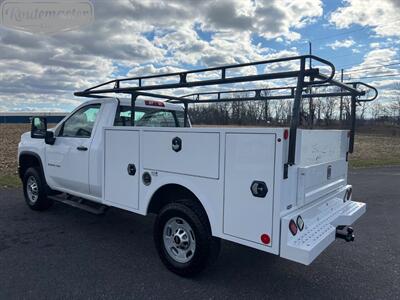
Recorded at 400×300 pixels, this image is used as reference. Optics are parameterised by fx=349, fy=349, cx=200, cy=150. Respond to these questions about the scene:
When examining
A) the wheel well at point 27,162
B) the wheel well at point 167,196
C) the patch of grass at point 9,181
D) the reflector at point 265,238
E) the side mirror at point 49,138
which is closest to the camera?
the reflector at point 265,238

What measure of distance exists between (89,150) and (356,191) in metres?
6.54

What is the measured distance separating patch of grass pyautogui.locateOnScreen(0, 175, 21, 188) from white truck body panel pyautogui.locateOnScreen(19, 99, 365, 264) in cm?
485

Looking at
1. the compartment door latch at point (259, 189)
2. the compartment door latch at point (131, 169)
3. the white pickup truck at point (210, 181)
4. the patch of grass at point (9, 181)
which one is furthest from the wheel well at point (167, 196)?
the patch of grass at point (9, 181)

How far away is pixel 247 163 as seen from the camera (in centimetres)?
315

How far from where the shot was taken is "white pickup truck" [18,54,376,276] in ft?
10.0

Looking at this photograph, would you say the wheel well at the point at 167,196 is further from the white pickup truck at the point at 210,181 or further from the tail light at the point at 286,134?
the tail light at the point at 286,134

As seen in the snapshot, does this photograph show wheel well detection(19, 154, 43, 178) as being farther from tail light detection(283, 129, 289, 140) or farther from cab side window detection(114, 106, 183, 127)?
tail light detection(283, 129, 289, 140)

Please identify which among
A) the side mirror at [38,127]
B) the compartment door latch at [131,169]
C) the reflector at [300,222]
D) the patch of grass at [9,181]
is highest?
the side mirror at [38,127]

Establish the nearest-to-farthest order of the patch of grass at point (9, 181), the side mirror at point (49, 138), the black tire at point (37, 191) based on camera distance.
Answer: the side mirror at point (49, 138) < the black tire at point (37, 191) < the patch of grass at point (9, 181)

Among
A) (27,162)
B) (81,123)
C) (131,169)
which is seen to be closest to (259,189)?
(131,169)

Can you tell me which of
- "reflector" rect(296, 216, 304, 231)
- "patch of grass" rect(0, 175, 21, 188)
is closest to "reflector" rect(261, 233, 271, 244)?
"reflector" rect(296, 216, 304, 231)

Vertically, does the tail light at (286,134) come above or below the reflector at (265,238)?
above

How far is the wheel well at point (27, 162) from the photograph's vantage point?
6262 mm

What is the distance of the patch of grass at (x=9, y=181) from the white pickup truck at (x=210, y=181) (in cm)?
411
